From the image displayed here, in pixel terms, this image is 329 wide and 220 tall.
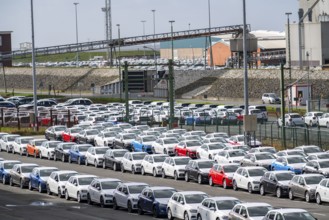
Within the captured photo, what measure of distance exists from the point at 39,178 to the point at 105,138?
21393 mm

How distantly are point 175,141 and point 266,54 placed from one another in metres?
112

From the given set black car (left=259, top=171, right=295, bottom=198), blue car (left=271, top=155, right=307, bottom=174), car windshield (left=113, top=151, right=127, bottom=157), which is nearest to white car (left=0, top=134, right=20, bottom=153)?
car windshield (left=113, top=151, right=127, bottom=157)

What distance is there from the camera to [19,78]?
7121 inches

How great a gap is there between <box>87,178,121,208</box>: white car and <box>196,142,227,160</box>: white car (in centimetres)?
1667

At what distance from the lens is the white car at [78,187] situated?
155 ft

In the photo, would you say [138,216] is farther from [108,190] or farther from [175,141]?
[175,141]

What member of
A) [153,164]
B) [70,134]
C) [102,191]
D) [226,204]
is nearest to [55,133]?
[70,134]

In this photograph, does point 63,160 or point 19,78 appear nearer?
point 63,160

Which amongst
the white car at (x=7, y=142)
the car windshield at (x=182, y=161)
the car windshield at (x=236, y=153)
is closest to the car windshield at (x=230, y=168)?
the car windshield at (x=182, y=161)

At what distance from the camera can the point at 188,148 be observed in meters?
65.0

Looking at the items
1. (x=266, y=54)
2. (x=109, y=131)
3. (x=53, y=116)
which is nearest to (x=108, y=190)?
Result: (x=109, y=131)

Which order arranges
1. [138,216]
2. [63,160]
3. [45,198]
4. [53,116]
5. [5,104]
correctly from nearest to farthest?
[138,216], [45,198], [63,160], [53,116], [5,104]

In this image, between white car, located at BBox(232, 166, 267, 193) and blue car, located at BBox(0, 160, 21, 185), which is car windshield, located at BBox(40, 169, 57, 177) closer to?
blue car, located at BBox(0, 160, 21, 185)

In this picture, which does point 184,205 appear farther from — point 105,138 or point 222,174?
point 105,138
